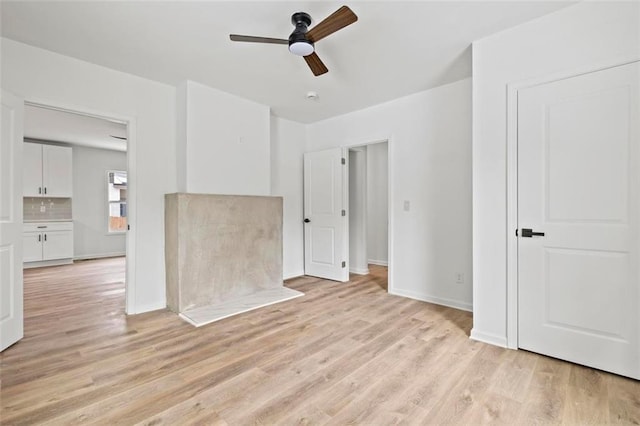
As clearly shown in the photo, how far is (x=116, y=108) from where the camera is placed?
124 inches

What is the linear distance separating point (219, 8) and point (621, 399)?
3.71m

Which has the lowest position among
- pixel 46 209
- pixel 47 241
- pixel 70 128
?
pixel 47 241

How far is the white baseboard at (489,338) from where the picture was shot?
245 cm

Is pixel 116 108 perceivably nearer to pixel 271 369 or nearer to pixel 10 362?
pixel 10 362

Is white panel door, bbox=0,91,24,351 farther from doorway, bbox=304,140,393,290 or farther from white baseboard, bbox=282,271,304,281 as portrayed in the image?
doorway, bbox=304,140,393,290

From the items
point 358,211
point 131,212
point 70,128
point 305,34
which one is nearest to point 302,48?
point 305,34

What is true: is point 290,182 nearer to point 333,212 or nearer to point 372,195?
point 333,212

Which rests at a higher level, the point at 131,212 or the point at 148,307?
the point at 131,212

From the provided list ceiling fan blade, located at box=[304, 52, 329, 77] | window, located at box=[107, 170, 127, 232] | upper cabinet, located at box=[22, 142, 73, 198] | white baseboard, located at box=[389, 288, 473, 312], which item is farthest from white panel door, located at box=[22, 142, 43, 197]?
white baseboard, located at box=[389, 288, 473, 312]

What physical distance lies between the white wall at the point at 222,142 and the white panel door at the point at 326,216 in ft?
3.08

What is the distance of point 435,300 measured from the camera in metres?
3.59

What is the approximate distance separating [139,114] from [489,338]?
4214 mm

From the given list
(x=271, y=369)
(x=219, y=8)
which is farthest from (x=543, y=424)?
(x=219, y=8)

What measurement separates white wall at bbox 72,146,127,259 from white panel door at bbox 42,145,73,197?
403 millimetres
